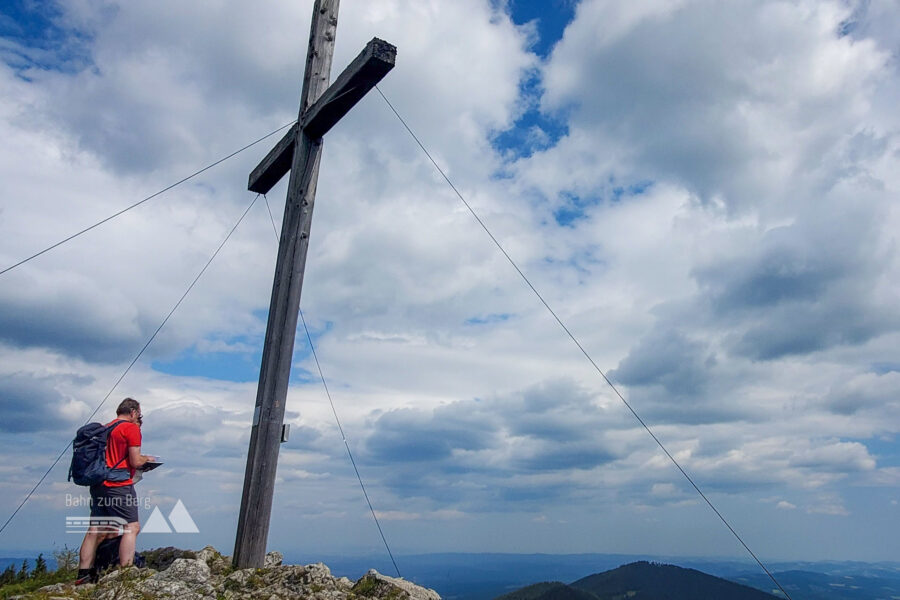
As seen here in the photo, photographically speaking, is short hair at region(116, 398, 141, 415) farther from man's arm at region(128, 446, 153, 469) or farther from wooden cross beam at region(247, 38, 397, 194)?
wooden cross beam at region(247, 38, 397, 194)

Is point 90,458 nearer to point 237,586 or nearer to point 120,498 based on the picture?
point 120,498

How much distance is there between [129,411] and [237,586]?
7.77 ft

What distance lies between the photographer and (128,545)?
253 inches

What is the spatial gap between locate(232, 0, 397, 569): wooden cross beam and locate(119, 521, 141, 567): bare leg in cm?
109

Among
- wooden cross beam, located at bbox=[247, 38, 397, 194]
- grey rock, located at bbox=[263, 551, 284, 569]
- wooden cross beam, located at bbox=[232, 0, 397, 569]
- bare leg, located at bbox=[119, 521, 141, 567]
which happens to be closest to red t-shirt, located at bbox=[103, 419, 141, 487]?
bare leg, located at bbox=[119, 521, 141, 567]

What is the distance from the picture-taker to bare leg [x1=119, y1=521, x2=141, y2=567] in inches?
249

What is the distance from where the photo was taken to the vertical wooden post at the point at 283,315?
6668mm

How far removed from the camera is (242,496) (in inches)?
267

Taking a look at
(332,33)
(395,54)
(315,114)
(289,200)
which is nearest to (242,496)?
(289,200)

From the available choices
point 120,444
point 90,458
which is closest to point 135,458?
point 120,444

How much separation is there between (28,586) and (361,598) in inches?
152

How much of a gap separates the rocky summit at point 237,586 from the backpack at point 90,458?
3.26ft

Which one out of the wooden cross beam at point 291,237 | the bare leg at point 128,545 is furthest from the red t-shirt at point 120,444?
the wooden cross beam at point 291,237

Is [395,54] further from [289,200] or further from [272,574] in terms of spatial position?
[272,574]
